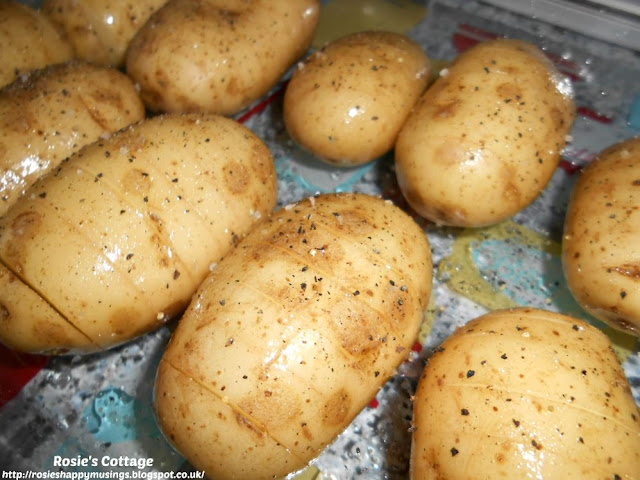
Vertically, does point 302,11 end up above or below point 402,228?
above

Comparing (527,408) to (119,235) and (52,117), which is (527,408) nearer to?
(119,235)

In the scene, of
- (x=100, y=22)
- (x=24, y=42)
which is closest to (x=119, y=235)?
(x=24, y=42)

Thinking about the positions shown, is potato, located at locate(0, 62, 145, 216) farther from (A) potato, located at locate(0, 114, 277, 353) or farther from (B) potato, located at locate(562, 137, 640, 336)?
(B) potato, located at locate(562, 137, 640, 336)

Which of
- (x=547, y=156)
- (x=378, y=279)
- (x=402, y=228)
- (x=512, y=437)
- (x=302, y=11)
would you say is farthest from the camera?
(x=302, y=11)

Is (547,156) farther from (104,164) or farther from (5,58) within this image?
(5,58)

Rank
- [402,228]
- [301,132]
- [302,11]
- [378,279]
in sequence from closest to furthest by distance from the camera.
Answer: [378,279], [402,228], [301,132], [302,11]

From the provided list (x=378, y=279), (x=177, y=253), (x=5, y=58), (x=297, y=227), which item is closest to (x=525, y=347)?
(x=378, y=279)

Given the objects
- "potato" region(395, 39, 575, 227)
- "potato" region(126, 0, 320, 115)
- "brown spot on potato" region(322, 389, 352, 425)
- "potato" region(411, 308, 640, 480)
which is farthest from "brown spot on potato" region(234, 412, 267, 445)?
"potato" region(126, 0, 320, 115)
